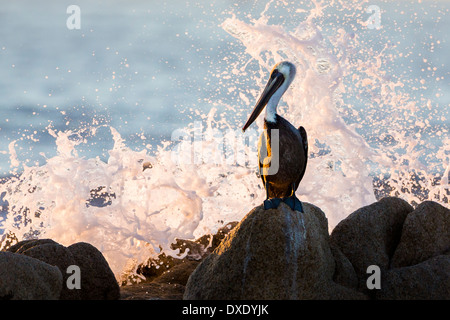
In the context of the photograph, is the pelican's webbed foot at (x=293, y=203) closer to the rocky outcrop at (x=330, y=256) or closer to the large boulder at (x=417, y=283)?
the rocky outcrop at (x=330, y=256)

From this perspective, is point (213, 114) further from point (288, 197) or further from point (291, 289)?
point (291, 289)

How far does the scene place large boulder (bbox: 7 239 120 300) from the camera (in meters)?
5.99

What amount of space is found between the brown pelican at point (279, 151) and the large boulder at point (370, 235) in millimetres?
1384

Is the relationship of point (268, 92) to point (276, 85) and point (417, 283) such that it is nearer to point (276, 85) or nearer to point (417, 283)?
point (276, 85)

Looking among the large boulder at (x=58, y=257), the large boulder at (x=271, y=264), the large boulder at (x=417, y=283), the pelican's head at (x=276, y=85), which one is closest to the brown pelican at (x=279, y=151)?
the pelican's head at (x=276, y=85)

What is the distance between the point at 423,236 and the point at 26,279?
536cm

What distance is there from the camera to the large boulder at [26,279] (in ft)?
15.7

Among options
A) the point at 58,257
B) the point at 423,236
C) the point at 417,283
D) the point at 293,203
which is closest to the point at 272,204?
the point at 293,203

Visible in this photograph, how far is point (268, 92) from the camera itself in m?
5.86

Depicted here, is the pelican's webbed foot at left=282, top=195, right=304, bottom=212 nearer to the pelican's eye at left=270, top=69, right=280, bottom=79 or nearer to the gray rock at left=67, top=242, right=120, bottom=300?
the pelican's eye at left=270, top=69, right=280, bottom=79

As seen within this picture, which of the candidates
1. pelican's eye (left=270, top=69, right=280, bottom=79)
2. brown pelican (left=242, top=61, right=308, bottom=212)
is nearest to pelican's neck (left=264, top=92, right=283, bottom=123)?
brown pelican (left=242, top=61, right=308, bottom=212)

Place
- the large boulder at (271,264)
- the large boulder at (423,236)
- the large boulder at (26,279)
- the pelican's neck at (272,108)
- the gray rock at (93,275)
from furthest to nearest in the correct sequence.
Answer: the large boulder at (423,236), the gray rock at (93,275), the pelican's neck at (272,108), the large boulder at (271,264), the large boulder at (26,279)
